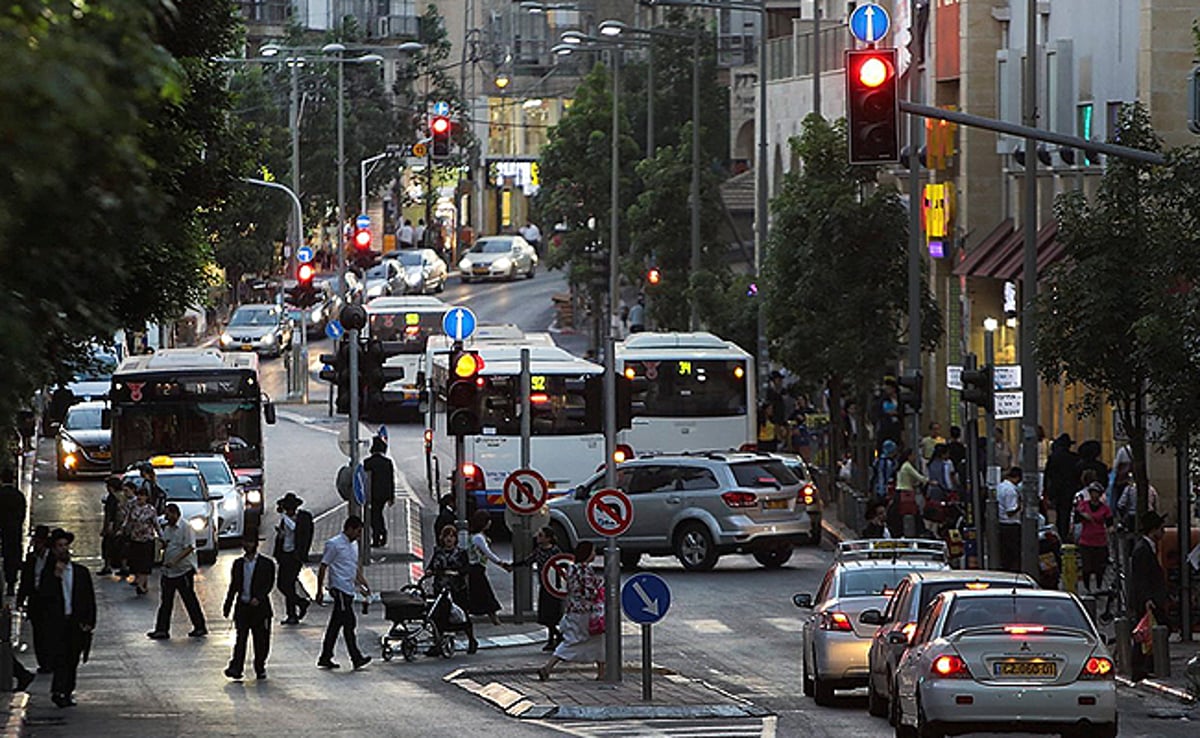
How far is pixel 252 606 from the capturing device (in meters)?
27.0

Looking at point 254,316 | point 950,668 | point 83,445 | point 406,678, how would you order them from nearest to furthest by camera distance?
point 950,668
point 406,678
point 83,445
point 254,316

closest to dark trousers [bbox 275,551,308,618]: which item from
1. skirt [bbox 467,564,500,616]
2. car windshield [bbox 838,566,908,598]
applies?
skirt [bbox 467,564,500,616]

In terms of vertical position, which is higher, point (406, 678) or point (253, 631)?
point (253, 631)

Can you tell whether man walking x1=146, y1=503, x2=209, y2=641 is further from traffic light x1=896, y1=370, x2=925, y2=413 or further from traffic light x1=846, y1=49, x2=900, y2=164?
traffic light x1=846, y1=49, x2=900, y2=164

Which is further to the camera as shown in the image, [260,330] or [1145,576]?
[260,330]

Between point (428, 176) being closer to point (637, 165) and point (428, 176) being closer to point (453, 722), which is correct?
point (637, 165)

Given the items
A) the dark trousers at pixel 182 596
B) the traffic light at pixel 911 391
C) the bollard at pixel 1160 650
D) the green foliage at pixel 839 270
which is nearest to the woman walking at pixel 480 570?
the dark trousers at pixel 182 596

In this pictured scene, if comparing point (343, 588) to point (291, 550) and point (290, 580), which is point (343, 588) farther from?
point (290, 580)

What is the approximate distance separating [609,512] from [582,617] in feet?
4.14

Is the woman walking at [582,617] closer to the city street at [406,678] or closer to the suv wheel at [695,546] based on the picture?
the city street at [406,678]

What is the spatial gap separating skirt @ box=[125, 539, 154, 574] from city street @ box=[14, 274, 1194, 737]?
0.46 metres

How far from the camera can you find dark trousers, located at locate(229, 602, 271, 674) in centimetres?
2708

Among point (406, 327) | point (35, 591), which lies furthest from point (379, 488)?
point (406, 327)

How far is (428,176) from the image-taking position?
105 meters
